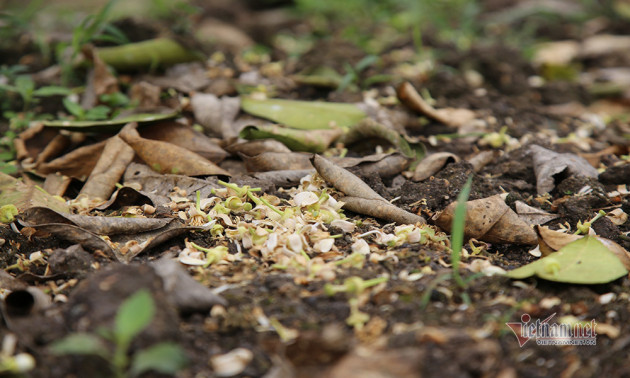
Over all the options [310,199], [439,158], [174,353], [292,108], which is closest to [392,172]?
[439,158]

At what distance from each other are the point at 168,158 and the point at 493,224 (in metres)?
1.30

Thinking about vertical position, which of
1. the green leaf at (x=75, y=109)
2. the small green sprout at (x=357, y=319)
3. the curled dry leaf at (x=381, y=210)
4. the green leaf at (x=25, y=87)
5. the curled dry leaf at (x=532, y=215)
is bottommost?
the curled dry leaf at (x=532, y=215)

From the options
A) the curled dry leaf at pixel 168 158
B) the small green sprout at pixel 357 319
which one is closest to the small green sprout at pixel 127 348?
the small green sprout at pixel 357 319

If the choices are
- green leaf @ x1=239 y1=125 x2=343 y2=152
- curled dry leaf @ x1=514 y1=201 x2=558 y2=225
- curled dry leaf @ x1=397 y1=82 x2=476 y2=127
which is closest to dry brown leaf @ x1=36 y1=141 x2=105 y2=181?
green leaf @ x1=239 y1=125 x2=343 y2=152

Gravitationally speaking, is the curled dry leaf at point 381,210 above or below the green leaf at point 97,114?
below

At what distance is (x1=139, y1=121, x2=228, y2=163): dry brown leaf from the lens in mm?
2605

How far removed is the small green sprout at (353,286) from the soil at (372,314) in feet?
0.07

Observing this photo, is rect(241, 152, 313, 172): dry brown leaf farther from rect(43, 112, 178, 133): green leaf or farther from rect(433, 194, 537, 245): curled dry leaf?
rect(433, 194, 537, 245): curled dry leaf

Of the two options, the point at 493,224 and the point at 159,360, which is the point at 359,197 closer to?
the point at 493,224

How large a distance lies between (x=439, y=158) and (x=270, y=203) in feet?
2.51

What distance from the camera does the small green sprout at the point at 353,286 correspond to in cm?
164

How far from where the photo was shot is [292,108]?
2.97m

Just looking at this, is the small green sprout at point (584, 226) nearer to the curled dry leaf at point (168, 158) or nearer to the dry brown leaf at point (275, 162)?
Answer: the dry brown leaf at point (275, 162)

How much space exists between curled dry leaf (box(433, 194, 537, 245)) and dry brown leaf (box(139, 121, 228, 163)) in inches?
41.0
